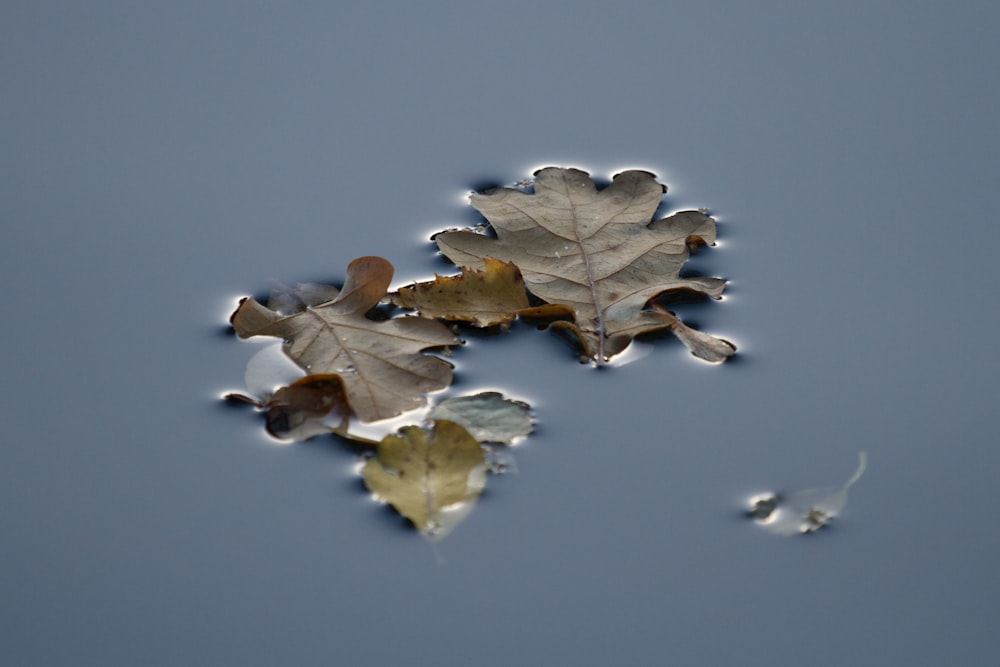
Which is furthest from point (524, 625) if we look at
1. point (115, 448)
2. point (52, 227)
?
point (52, 227)

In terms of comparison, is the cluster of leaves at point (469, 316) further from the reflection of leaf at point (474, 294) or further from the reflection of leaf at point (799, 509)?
the reflection of leaf at point (799, 509)

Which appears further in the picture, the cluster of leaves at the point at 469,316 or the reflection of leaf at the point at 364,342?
the reflection of leaf at the point at 364,342

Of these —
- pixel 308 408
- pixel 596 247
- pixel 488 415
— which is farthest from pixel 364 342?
pixel 596 247

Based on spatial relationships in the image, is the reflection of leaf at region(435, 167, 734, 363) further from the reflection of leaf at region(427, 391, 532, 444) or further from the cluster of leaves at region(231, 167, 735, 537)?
the reflection of leaf at region(427, 391, 532, 444)

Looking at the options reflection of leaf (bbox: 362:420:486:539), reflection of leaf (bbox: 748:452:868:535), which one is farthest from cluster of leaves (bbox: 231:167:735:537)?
reflection of leaf (bbox: 748:452:868:535)

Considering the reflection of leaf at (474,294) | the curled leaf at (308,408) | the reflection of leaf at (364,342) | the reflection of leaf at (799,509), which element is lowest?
the reflection of leaf at (799,509)

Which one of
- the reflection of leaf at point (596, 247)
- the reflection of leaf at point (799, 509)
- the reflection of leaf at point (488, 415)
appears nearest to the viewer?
the reflection of leaf at point (799, 509)

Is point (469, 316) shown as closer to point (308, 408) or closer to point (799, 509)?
point (308, 408)

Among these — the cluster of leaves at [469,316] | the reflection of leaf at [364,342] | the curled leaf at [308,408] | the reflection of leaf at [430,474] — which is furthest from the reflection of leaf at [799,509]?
the curled leaf at [308,408]

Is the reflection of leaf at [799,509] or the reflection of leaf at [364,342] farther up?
the reflection of leaf at [364,342]
